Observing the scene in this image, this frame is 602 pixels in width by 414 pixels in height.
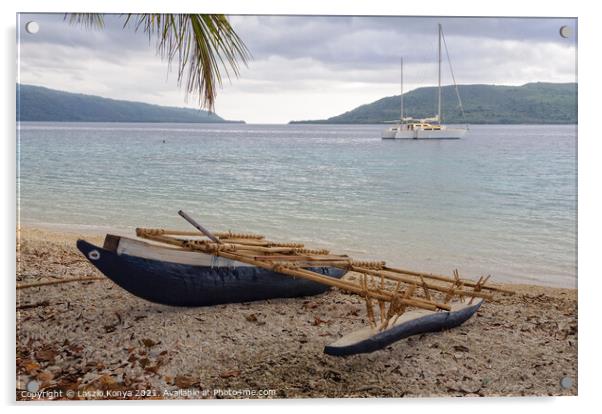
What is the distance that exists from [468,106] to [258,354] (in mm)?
2184

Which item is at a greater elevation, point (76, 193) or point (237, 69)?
point (237, 69)

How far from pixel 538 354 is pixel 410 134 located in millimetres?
1678

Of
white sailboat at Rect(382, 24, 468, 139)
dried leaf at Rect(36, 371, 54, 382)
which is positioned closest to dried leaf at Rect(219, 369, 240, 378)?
dried leaf at Rect(36, 371, 54, 382)

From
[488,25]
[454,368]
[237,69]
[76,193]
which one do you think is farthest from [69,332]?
[488,25]

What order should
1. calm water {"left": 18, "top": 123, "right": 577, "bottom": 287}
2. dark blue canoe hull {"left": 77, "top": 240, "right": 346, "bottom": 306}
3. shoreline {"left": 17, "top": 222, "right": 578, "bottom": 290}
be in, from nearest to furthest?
1. dark blue canoe hull {"left": 77, "top": 240, "right": 346, "bottom": 306}
2. calm water {"left": 18, "top": 123, "right": 577, "bottom": 287}
3. shoreline {"left": 17, "top": 222, "right": 578, "bottom": 290}

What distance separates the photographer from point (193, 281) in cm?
408

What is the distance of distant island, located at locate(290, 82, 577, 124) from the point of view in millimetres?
4207

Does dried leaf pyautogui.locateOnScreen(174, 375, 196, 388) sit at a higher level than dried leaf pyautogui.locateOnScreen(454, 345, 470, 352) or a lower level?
lower

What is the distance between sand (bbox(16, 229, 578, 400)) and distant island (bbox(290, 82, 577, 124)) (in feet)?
4.12

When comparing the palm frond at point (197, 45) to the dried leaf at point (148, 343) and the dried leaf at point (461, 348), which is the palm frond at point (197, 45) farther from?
the dried leaf at point (461, 348)

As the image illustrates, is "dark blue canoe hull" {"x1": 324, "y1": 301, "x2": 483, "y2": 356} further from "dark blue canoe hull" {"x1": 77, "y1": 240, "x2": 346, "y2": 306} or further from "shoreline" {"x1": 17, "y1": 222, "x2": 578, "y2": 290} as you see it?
"dark blue canoe hull" {"x1": 77, "y1": 240, "x2": 346, "y2": 306}

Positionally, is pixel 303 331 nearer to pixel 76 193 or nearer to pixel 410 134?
pixel 410 134

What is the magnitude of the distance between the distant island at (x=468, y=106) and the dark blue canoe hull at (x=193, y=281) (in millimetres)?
1118

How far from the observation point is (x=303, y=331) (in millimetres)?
4012
